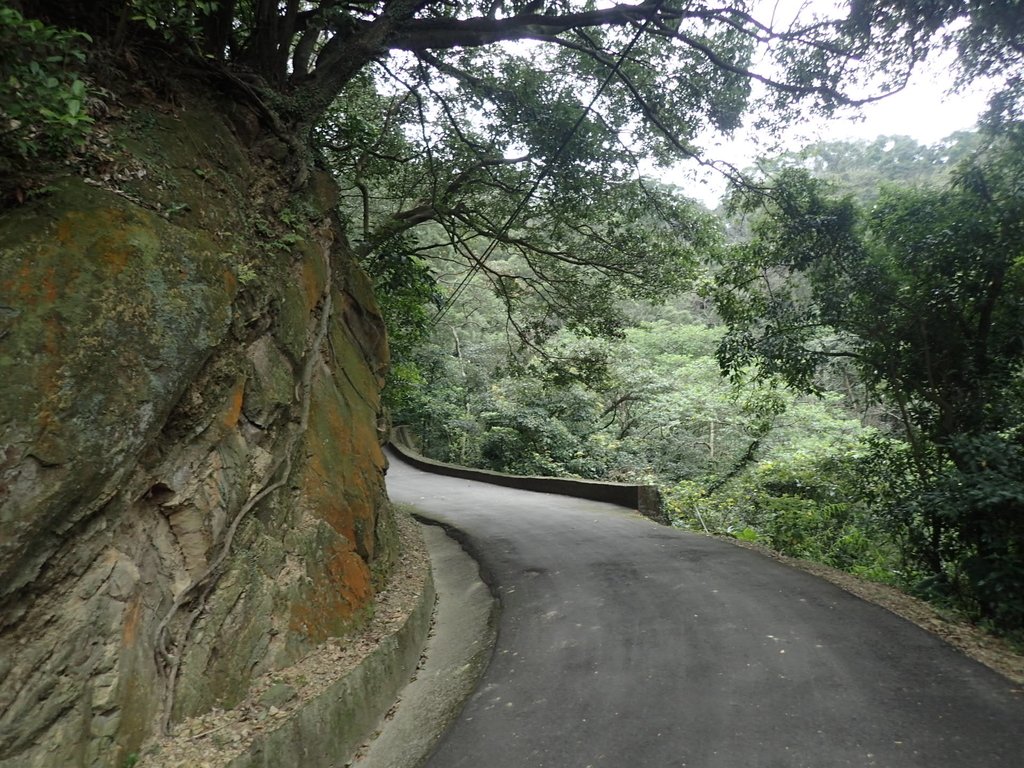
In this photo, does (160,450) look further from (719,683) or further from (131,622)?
(719,683)

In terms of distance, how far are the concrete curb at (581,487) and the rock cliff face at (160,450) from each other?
7.89 meters

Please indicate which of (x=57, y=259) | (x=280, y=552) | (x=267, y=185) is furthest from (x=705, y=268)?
(x=57, y=259)

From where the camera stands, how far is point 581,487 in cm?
1465

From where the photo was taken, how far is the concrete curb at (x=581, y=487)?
1245cm

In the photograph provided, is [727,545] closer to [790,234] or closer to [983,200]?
[790,234]

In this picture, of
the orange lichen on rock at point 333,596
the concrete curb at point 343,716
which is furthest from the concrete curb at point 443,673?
the orange lichen on rock at point 333,596

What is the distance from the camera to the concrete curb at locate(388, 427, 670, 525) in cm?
1245

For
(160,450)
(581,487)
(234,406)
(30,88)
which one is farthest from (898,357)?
(581,487)

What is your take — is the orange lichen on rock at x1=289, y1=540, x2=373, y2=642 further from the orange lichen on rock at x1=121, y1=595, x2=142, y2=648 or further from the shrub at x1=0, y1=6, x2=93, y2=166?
the shrub at x1=0, y1=6, x2=93, y2=166

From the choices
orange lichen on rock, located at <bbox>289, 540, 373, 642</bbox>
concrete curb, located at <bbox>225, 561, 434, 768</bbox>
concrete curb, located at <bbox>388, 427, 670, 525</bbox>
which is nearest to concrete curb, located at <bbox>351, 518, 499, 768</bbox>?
concrete curb, located at <bbox>225, 561, 434, 768</bbox>

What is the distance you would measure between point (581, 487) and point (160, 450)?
465 inches

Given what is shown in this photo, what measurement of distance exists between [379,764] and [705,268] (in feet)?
32.1

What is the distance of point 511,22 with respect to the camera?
7426 millimetres

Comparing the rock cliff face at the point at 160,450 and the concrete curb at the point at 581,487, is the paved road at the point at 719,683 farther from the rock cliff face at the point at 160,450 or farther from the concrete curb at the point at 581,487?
the concrete curb at the point at 581,487
